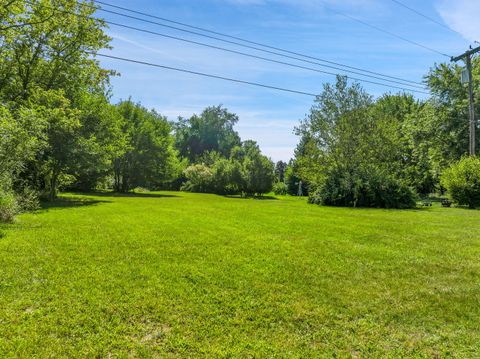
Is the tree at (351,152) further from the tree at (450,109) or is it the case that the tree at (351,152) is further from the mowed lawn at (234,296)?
the tree at (450,109)

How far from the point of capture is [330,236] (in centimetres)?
730

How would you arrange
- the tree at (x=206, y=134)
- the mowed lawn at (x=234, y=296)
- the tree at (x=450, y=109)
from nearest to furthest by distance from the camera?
the mowed lawn at (x=234, y=296)
the tree at (x=450, y=109)
the tree at (x=206, y=134)

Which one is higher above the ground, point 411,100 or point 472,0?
point 411,100

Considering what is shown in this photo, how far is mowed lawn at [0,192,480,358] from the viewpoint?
2.84 metres

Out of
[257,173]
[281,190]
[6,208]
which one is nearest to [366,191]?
[257,173]

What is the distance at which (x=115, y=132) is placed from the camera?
18297 millimetres

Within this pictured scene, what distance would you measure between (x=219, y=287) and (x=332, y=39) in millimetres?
11116

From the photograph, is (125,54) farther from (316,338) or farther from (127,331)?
(316,338)

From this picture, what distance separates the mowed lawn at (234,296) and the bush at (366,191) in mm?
10403

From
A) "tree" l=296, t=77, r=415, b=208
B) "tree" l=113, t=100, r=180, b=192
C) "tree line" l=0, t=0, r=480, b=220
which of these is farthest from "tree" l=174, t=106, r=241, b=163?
"tree" l=296, t=77, r=415, b=208

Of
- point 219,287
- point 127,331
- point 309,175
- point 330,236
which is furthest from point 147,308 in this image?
point 309,175

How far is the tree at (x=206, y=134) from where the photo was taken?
57344mm

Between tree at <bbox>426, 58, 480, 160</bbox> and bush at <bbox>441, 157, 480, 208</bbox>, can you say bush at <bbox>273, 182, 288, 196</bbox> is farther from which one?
bush at <bbox>441, 157, 480, 208</bbox>

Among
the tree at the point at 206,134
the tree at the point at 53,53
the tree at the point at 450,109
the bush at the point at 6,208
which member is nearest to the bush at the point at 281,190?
the tree at the point at 206,134
